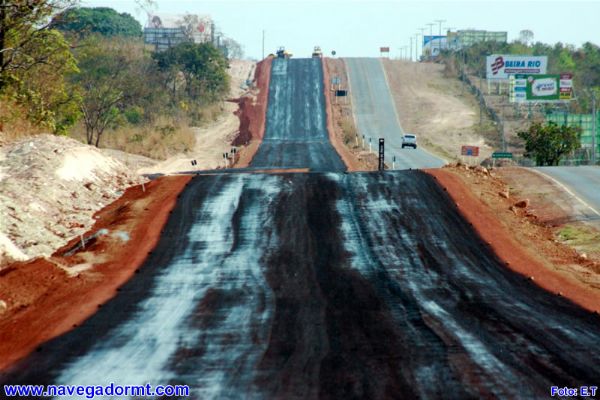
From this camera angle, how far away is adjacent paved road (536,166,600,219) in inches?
1453

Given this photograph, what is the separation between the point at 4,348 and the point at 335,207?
16148mm

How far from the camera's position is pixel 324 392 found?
1312 centimetres

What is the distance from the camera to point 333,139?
85.3 meters

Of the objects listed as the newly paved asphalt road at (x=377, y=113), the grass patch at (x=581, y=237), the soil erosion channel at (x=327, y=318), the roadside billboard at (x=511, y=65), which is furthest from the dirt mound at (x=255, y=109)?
the soil erosion channel at (x=327, y=318)

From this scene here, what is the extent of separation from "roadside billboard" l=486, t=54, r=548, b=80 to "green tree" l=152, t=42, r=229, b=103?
113 feet

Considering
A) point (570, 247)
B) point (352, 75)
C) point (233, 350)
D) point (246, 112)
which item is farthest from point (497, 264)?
point (352, 75)

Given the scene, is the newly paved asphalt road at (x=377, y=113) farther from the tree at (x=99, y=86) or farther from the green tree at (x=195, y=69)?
the tree at (x=99, y=86)

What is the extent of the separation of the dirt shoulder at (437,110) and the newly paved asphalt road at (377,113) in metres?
1.39

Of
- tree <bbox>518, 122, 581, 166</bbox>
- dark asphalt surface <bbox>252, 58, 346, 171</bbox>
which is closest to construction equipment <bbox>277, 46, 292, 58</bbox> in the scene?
dark asphalt surface <bbox>252, 58, 346, 171</bbox>

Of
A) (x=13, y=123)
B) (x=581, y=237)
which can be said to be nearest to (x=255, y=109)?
(x=13, y=123)

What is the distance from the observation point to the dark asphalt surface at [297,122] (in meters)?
65.9

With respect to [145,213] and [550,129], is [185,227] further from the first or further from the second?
[550,129]

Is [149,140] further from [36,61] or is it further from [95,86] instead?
[36,61]

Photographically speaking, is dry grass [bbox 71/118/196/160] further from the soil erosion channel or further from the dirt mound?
the soil erosion channel
